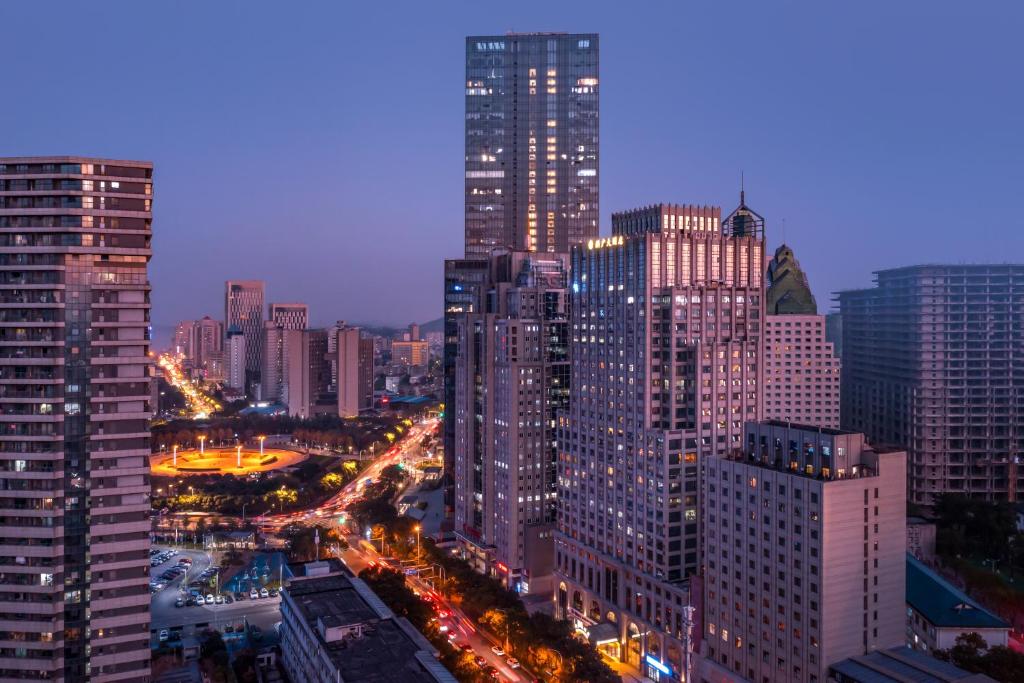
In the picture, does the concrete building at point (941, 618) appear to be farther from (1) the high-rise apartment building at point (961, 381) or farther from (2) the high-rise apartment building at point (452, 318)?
(2) the high-rise apartment building at point (452, 318)

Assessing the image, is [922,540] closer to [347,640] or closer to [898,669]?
[898,669]

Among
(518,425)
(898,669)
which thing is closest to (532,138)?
(518,425)

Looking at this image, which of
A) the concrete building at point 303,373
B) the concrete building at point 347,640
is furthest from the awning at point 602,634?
the concrete building at point 303,373

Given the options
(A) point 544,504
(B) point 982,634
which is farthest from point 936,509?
(A) point 544,504

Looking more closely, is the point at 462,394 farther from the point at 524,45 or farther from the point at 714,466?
the point at 524,45

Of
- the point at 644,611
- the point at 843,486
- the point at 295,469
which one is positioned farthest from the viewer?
the point at 295,469

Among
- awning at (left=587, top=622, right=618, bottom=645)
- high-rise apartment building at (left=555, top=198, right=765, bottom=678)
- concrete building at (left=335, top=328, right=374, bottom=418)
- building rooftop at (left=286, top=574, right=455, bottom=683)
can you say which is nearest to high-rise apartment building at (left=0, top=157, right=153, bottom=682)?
building rooftop at (left=286, top=574, right=455, bottom=683)
